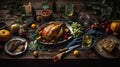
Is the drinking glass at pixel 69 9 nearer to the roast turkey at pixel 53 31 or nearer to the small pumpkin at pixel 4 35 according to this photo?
the roast turkey at pixel 53 31

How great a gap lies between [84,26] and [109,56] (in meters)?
0.52

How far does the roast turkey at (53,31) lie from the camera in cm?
276

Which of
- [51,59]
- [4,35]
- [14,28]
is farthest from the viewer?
[14,28]

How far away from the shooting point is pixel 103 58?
103 inches

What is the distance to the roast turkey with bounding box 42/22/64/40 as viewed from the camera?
9.04 feet

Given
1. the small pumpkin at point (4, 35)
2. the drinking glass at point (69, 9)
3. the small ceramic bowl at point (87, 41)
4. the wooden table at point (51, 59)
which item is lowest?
the wooden table at point (51, 59)

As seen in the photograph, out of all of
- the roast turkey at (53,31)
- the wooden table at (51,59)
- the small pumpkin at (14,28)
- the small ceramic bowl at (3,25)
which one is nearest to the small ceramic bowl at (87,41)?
the wooden table at (51,59)

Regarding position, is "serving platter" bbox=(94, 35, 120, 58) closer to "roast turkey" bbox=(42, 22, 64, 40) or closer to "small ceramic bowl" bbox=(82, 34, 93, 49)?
"small ceramic bowl" bbox=(82, 34, 93, 49)

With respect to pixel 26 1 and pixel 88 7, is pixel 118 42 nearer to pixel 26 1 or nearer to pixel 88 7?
pixel 88 7

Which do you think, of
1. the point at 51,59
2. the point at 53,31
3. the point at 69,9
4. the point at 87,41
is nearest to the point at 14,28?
the point at 53,31

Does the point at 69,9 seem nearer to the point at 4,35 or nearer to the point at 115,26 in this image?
the point at 115,26

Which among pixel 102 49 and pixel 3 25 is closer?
pixel 102 49

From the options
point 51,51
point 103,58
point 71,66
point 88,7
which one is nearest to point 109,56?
point 103,58

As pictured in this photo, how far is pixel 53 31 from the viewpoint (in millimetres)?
2756
